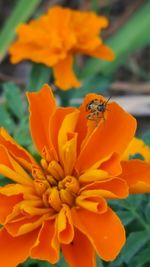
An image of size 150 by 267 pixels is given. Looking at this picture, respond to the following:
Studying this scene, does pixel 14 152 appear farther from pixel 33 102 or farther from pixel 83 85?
pixel 83 85

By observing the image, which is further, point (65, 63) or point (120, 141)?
point (65, 63)

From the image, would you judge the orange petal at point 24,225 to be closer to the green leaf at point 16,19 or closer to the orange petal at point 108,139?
the orange petal at point 108,139

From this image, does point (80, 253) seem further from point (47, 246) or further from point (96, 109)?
point (96, 109)

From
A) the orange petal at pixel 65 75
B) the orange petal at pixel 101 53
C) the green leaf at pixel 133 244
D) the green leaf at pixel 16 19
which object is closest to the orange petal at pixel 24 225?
the green leaf at pixel 133 244

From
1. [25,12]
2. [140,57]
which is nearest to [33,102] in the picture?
[25,12]

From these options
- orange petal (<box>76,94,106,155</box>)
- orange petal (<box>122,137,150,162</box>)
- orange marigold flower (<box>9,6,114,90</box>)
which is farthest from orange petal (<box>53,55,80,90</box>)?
orange petal (<box>76,94,106,155</box>)
